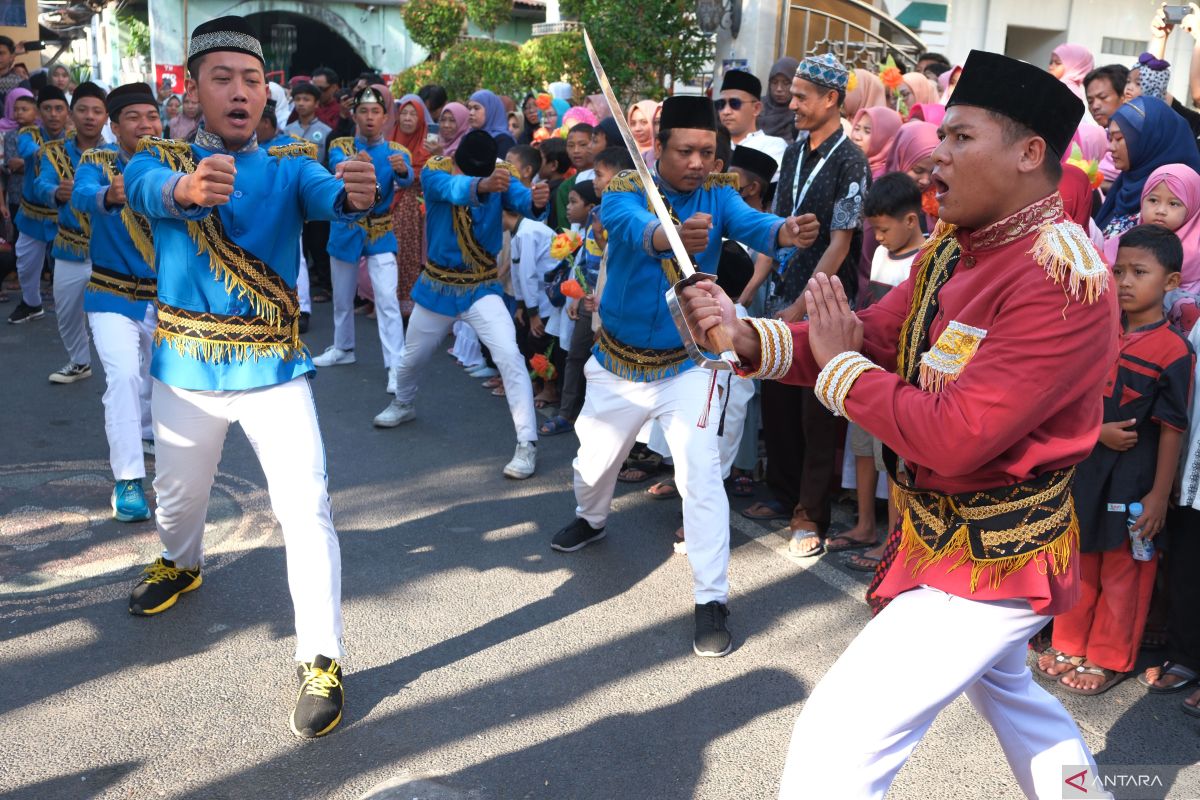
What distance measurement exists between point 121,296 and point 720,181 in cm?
319

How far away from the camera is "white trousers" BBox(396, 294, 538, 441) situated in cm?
648

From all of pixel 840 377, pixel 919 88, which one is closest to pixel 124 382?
pixel 840 377

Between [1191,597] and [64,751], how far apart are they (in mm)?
3869

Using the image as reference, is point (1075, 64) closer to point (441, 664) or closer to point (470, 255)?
point (470, 255)

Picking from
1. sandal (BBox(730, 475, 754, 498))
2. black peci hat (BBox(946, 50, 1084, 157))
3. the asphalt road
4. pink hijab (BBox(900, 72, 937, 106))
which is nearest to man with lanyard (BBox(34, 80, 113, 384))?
the asphalt road

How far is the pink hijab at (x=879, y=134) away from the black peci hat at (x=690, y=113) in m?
2.22

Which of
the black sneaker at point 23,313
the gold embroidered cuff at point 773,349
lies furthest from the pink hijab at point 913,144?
the black sneaker at point 23,313

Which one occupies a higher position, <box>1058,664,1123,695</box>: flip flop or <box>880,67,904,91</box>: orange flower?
<box>880,67,904,91</box>: orange flower

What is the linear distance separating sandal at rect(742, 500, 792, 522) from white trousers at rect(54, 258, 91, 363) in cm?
442

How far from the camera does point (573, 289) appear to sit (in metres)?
6.82

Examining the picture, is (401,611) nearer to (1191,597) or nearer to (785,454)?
(785,454)

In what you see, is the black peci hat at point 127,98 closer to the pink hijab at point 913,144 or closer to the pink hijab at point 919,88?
the pink hijab at point 913,144

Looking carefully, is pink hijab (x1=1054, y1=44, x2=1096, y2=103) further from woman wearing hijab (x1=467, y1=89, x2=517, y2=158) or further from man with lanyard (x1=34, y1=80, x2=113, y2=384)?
man with lanyard (x1=34, y1=80, x2=113, y2=384)

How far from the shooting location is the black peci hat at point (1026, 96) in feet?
A: 7.91
